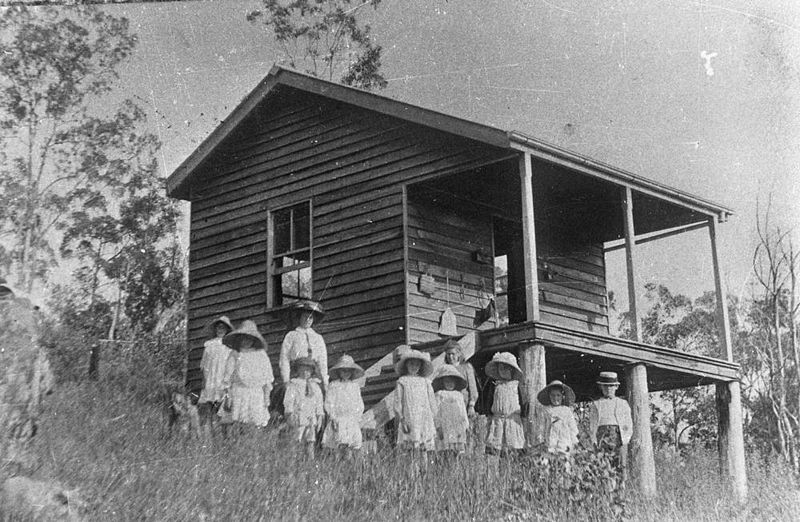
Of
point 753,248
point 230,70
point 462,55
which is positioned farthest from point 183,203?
point 753,248

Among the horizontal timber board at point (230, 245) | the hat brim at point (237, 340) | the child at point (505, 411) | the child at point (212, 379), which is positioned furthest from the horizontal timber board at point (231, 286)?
the child at point (505, 411)

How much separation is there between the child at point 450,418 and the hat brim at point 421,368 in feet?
0.44

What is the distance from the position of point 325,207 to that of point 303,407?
514 cm

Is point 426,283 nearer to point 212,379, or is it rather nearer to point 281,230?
point 281,230

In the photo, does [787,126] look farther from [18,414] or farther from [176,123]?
[176,123]

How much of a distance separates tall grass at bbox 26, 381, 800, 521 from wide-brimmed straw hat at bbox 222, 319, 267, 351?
1.24 metres

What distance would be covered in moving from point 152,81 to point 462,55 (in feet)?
21.9

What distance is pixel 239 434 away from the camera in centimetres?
1016

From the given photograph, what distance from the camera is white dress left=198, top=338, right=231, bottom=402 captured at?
442 inches

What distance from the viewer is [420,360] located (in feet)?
37.2

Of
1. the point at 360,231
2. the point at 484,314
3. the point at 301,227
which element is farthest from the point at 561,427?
the point at 301,227

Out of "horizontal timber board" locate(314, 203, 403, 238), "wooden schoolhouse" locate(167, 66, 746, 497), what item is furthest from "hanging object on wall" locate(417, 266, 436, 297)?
"horizontal timber board" locate(314, 203, 403, 238)

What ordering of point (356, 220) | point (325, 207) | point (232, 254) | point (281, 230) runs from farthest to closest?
point (232, 254) < point (281, 230) < point (325, 207) < point (356, 220)

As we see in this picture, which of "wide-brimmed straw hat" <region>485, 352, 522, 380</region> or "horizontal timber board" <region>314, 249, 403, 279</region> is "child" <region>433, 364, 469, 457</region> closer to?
"wide-brimmed straw hat" <region>485, 352, 522, 380</region>
